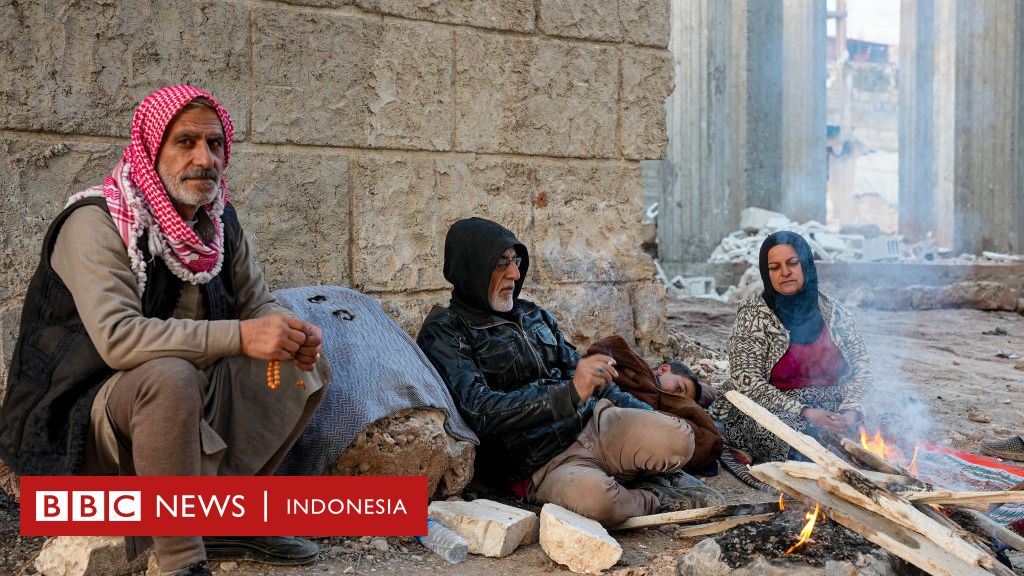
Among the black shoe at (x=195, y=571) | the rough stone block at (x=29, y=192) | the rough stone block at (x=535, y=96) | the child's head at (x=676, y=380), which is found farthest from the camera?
the rough stone block at (x=535, y=96)

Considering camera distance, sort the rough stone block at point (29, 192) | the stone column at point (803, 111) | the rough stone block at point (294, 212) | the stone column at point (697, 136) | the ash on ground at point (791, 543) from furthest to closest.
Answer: the stone column at point (803, 111) < the stone column at point (697, 136) < the rough stone block at point (294, 212) < the rough stone block at point (29, 192) < the ash on ground at point (791, 543)

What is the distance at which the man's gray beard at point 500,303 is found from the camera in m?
3.78

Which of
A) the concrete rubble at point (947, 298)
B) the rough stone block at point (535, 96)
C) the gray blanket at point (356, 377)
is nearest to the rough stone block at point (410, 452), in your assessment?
the gray blanket at point (356, 377)

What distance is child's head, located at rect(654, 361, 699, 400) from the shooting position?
4.47 meters

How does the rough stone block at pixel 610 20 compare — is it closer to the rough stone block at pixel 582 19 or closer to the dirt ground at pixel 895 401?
the rough stone block at pixel 582 19

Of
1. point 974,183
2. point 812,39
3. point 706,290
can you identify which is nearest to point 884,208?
point 812,39

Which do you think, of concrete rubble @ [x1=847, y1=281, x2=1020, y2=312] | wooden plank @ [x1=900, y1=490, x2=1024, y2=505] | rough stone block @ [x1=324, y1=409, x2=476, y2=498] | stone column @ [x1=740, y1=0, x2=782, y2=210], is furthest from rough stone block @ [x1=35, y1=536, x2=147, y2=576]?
stone column @ [x1=740, y1=0, x2=782, y2=210]

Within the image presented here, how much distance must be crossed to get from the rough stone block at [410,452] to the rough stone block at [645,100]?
2433 millimetres

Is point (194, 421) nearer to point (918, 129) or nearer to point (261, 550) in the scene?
point (261, 550)

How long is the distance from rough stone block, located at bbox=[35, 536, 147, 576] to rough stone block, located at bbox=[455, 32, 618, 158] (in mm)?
2650

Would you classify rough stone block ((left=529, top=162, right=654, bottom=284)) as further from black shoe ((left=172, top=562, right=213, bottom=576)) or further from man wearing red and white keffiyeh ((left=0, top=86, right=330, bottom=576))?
black shoe ((left=172, top=562, right=213, bottom=576))

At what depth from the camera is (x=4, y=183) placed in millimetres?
3623

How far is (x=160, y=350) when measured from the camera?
2625mm

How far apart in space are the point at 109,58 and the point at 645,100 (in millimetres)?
2883
